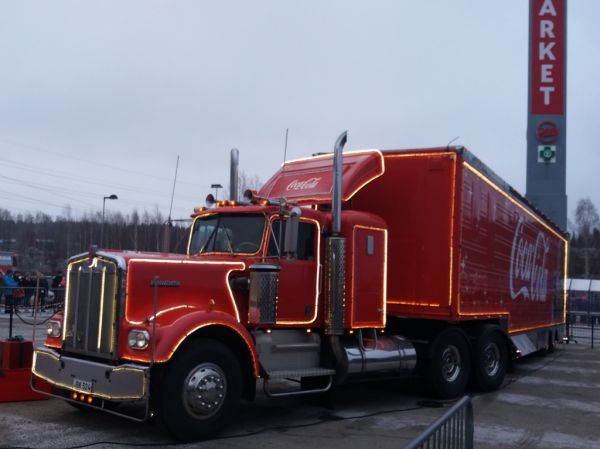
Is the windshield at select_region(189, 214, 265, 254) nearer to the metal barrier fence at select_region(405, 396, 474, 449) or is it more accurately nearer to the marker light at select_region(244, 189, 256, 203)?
the marker light at select_region(244, 189, 256, 203)

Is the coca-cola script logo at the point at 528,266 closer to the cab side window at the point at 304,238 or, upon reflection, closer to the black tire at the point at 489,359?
the black tire at the point at 489,359

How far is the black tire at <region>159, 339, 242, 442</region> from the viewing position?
6.97 meters

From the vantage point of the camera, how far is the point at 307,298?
8.84 metres

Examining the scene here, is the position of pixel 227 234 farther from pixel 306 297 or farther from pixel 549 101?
pixel 549 101

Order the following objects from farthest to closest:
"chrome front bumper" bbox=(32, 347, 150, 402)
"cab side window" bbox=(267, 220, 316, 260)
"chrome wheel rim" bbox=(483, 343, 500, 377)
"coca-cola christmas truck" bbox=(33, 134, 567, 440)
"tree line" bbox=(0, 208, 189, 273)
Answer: "tree line" bbox=(0, 208, 189, 273)
"chrome wheel rim" bbox=(483, 343, 500, 377)
"cab side window" bbox=(267, 220, 316, 260)
"coca-cola christmas truck" bbox=(33, 134, 567, 440)
"chrome front bumper" bbox=(32, 347, 150, 402)

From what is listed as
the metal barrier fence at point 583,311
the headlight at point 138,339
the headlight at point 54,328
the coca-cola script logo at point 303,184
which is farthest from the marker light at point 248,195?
the metal barrier fence at point 583,311

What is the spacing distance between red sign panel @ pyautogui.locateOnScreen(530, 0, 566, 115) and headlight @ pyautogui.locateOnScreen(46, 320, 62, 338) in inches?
1091

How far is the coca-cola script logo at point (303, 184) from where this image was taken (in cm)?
1005

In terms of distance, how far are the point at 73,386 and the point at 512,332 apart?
342 inches

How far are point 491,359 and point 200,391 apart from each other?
6.45 meters

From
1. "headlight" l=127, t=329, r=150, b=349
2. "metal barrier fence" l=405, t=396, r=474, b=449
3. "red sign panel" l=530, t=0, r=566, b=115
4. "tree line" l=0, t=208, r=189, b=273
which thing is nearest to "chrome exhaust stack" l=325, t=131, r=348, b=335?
"headlight" l=127, t=329, r=150, b=349

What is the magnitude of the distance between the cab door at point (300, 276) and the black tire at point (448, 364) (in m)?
2.58

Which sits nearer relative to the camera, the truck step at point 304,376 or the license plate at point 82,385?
the license plate at point 82,385

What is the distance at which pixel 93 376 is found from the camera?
7.18 m
